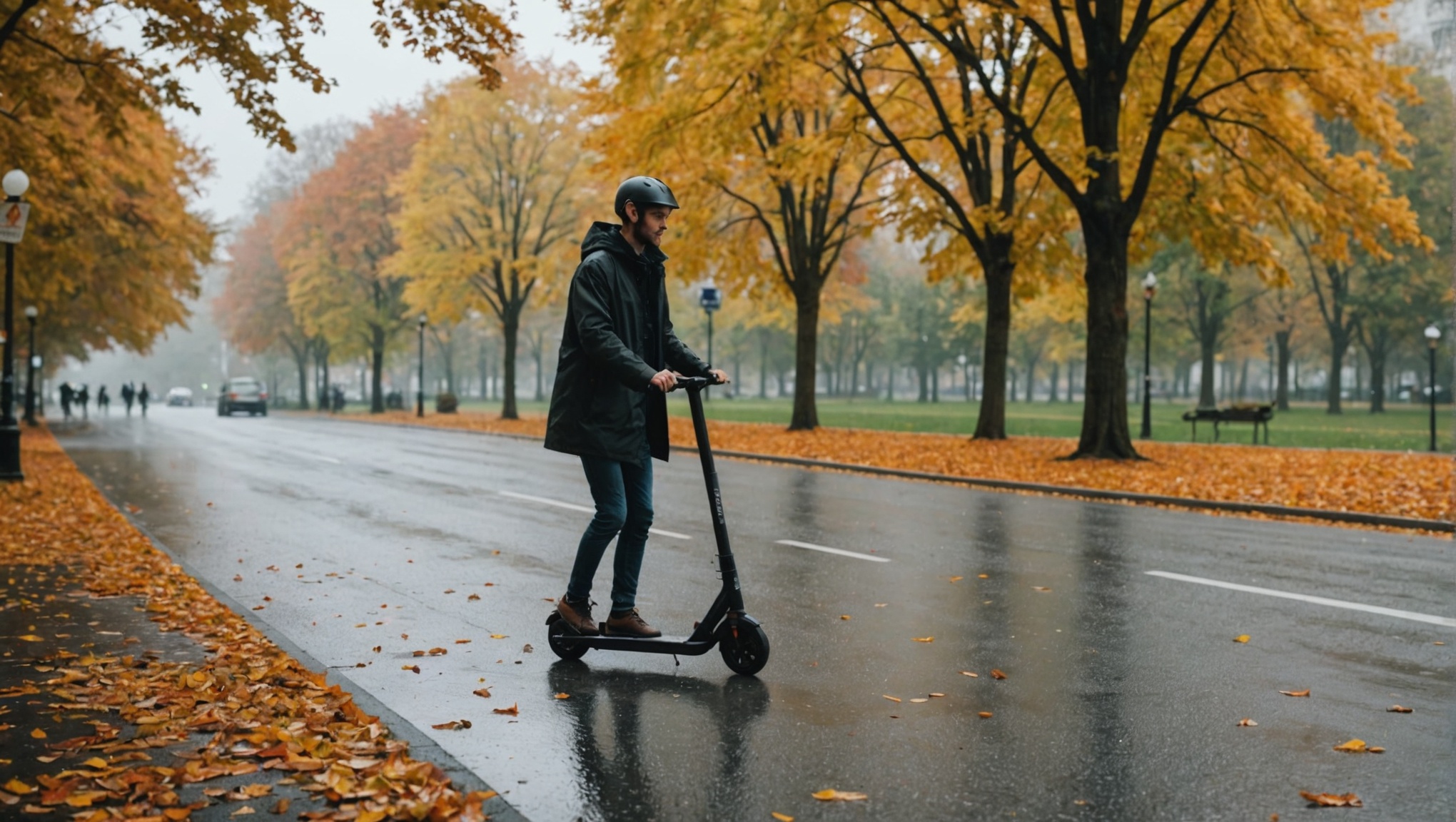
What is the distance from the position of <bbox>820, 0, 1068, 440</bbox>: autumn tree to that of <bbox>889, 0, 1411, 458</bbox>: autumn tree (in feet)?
2.02

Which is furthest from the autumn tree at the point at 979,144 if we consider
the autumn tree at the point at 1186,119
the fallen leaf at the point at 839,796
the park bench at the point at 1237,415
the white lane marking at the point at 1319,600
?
the fallen leaf at the point at 839,796

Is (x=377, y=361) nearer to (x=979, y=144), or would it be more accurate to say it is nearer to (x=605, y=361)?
(x=979, y=144)

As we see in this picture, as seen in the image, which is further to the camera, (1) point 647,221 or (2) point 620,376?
(1) point 647,221

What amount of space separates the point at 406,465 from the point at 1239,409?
16.2 metres

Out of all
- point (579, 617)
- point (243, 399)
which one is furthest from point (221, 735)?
point (243, 399)

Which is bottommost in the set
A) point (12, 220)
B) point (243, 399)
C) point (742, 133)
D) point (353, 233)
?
point (243, 399)

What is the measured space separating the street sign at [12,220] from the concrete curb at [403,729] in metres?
10.4

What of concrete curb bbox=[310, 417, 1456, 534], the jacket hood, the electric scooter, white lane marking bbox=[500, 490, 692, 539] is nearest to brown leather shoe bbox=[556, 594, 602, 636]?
the electric scooter

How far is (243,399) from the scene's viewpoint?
5081cm

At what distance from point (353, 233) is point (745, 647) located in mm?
45543

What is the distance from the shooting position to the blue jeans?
5.49 meters

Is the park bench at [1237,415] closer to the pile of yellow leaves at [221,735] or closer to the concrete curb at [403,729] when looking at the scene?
the concrete curb at [403,729]

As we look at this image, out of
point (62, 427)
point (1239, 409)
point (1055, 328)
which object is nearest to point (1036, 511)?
point (1239, 409)

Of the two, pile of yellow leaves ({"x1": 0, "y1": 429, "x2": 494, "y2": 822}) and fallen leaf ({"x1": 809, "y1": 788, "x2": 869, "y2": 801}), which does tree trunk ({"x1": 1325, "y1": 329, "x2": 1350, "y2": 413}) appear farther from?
fallen leaf ({"x1": 809, "y1": 788, "x2": 869, "y2": 801})
